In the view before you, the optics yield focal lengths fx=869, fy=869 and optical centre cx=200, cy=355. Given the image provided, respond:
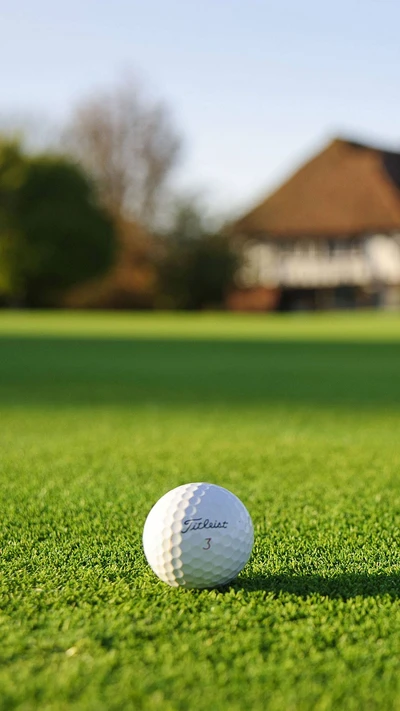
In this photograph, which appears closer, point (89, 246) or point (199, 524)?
point (199, 524)

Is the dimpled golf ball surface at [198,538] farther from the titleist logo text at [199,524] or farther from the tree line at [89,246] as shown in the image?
the tree line at [89,246]

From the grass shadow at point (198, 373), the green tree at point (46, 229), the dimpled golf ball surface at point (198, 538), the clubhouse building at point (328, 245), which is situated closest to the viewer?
the dimpled golf ball surface at point (198, 538)

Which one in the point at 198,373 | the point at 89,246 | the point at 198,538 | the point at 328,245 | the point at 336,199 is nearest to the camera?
the point at 198,538

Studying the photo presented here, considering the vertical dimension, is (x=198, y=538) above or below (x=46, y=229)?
below

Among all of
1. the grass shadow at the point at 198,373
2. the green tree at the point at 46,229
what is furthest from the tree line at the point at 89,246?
the grass shadow at the point at 198,373

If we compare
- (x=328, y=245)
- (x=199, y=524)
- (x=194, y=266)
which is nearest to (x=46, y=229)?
(x=194, y=266)

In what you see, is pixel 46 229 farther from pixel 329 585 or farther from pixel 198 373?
pixel 329 585

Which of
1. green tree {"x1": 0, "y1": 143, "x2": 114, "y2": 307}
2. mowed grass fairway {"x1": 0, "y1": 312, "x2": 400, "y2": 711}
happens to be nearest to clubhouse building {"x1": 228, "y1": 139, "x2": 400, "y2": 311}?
green tree {"x1": 0, "y1": 143, "x2": 114, "y2": 307}
